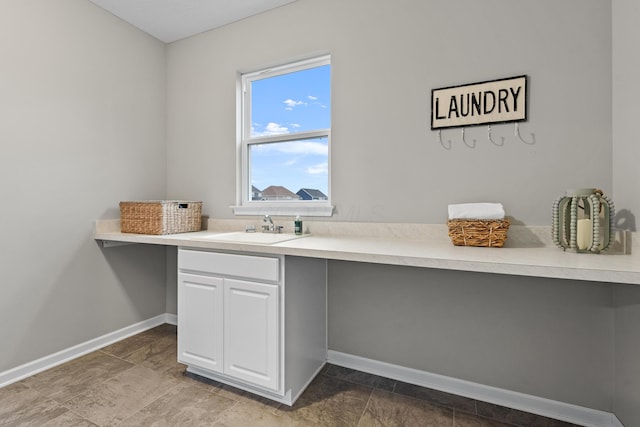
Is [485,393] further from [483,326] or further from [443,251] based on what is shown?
[443,251]

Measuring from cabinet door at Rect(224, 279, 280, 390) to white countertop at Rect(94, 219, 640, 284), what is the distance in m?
0.23

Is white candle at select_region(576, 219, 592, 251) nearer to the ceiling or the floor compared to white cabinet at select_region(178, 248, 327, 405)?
nearer to the ceiling

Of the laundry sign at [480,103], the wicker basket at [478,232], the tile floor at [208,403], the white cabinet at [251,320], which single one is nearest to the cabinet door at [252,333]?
the white cabinet at [251,320]

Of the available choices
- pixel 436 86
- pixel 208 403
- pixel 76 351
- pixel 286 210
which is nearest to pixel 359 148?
pixel 436 86

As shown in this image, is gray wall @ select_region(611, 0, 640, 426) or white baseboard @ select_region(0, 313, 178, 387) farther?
white baseboard @ select_region(0, 313, 178, 387)

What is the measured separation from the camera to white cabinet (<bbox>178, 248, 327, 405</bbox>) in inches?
63.9

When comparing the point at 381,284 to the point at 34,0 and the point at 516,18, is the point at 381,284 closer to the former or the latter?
the point at 516,18

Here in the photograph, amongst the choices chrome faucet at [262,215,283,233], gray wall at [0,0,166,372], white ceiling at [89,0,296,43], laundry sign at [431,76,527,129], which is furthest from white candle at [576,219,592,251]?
gray wall at [0,0,166,372]

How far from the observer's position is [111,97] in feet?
7.90

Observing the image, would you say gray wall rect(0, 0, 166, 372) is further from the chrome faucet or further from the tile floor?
the chrome faucet

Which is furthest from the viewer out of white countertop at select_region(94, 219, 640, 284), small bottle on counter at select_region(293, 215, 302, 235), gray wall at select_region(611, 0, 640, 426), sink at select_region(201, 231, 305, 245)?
small bottle on counter at select_region(293, 215, 302, 235)

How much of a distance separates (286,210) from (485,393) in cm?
165

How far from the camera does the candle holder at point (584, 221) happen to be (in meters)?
1.30

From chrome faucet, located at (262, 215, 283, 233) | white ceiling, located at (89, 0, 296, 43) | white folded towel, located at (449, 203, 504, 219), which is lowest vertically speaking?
chrome faucet, located at (262, 215, 283, 233)
